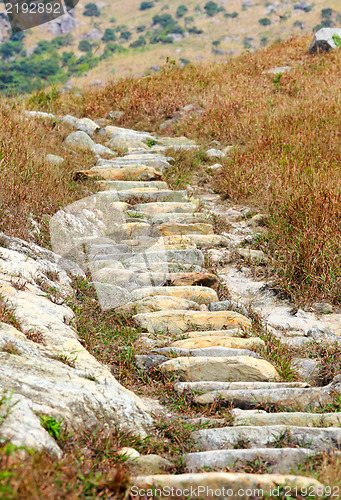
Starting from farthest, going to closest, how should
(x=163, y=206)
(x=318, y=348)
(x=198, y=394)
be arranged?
(x=163, y=206), (x=318, y=348), (x=198, y=394)

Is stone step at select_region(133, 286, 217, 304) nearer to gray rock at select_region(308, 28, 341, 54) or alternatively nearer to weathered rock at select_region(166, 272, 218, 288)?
weathered rock at select_region(166, 272, 218, 288)

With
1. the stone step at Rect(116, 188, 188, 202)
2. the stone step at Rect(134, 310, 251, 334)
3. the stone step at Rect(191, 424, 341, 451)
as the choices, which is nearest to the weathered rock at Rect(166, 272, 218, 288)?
the stone step at Rect(134, 310, 251, 334)

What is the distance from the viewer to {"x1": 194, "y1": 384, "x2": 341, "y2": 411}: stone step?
8.86ft

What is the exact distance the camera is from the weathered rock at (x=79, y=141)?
8391mm

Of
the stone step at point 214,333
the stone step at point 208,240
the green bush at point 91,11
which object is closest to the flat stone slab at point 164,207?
the stone step at point 208,240

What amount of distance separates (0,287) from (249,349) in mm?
1990

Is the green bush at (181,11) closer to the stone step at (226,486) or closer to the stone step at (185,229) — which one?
the stone step at (185,229)

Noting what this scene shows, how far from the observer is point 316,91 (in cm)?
1034

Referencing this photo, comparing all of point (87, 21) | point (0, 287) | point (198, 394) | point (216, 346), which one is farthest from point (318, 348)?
point (87, 21)

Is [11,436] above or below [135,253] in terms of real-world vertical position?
above

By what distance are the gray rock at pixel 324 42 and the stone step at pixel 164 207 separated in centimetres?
1100

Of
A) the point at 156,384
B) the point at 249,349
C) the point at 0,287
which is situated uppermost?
the point at 0,287

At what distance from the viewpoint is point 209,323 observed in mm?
3676

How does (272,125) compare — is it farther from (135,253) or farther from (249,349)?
(249,349)
